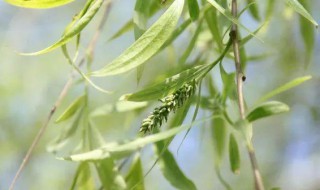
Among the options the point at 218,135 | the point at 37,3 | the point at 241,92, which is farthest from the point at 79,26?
the point at 218,135

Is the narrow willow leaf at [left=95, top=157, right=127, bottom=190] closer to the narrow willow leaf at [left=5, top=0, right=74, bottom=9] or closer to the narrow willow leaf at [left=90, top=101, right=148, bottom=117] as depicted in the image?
the narrow willow leaf at [left=90, top=101, right=148, bottom=117]

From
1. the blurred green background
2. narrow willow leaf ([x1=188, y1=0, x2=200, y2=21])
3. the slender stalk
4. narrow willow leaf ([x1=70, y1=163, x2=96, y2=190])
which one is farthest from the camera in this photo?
the blurred green background

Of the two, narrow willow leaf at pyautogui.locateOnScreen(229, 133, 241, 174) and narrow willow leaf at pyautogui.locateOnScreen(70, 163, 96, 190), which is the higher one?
narrow willow leaf at pyautogui.locateOnScreen(70, 163, 96, 190)

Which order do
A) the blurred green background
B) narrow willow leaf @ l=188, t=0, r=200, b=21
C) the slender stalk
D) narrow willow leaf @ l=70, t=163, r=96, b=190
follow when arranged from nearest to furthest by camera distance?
the slender stalk, narrow willow leaf @ l=188, t=0, r=200, b=21, narrow willow leaf @ l=70, t=163, r=96, b=190, the blurred green background

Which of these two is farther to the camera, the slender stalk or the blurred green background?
the blurred green background

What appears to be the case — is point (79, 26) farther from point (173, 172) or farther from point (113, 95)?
point (113, 95)

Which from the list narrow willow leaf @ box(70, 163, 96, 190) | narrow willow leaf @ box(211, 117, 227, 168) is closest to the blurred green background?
narrow willow leaf @ box(211, 117, 227, 168)

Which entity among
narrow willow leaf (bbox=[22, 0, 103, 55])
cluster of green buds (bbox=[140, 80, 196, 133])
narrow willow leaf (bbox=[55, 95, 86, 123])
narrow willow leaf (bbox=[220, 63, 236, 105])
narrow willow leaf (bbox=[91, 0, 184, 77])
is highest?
narrow willow leaf (bbox=[22, 0, 103, 55])

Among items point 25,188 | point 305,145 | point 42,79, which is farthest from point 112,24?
point 305,145
